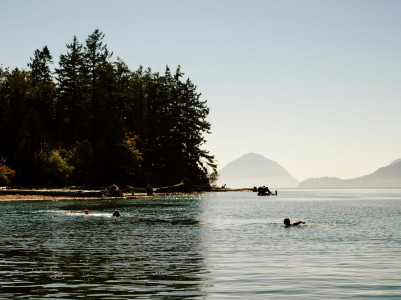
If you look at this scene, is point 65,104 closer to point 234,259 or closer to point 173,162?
point 173,162

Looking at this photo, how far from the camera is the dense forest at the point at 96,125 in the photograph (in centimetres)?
9012

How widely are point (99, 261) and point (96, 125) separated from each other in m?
88.4

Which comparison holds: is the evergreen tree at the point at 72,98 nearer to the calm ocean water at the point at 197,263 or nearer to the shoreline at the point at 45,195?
the shoreline at the point at 45,195

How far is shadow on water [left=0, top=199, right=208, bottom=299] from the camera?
48.5ft

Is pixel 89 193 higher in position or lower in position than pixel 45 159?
lower

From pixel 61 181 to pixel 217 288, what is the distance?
78.2 meters

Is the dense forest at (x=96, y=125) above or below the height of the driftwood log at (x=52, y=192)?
above

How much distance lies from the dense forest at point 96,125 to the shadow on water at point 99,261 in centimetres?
5449

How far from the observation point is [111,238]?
1189 inches

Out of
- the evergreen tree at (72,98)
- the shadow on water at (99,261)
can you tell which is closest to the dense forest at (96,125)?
the evergreen tree at (72,98)

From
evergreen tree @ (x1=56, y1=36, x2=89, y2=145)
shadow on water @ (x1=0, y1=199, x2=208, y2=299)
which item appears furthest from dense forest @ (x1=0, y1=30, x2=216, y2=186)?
shadow on water @ (x1=0, y1=199, x2=208, y2=299)

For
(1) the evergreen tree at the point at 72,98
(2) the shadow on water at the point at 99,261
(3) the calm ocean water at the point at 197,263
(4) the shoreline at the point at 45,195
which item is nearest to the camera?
(3) the calm ocean water at the point at 197,263

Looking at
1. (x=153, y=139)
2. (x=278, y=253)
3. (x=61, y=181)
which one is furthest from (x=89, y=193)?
(x=278, y=253)

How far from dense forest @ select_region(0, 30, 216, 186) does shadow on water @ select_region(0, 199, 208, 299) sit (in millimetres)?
54487
